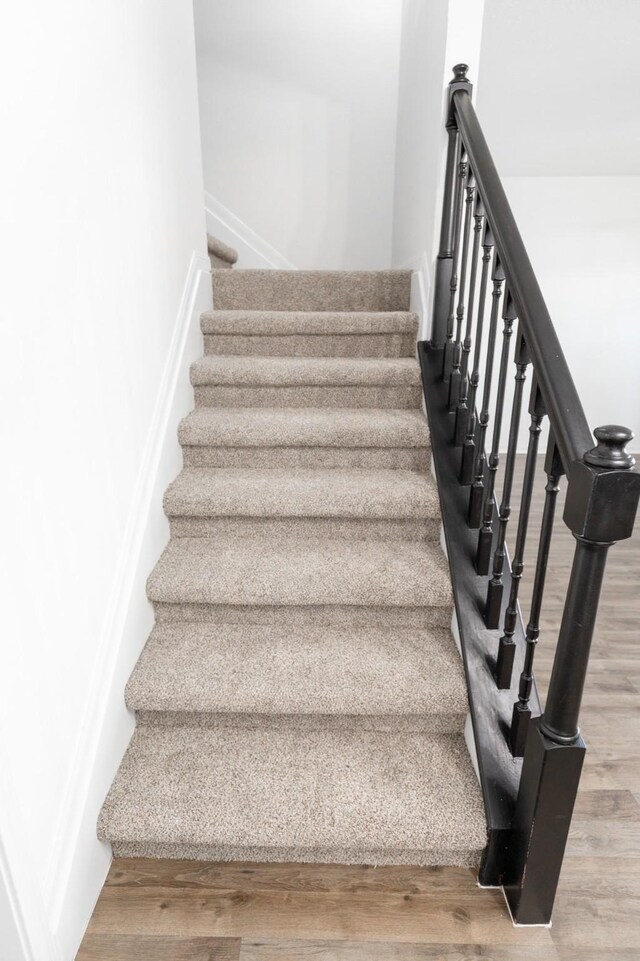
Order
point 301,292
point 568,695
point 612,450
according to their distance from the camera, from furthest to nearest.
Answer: point 301,292, point 568,695, point 612,450

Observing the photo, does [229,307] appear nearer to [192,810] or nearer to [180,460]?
[180,460]

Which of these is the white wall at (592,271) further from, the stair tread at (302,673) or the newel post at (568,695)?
the newel post at (568,695)

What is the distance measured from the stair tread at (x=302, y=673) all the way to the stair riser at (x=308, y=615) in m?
Answer: 0.03

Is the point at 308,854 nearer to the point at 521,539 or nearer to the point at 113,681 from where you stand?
the point at 113,681

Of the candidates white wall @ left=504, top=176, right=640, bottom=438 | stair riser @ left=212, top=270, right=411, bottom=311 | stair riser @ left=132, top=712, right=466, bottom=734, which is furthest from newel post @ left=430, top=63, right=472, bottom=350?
white wall @ left=504, top=176, right=640, bottom=438

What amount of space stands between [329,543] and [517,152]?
360 centimetres

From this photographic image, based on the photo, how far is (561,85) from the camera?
3.29 meters

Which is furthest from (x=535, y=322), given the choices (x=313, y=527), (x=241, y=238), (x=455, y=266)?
(x=241, y=238)

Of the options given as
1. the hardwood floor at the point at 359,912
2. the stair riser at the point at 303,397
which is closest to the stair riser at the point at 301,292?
the stair riser at the point at 303,397

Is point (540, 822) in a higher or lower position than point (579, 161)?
lower

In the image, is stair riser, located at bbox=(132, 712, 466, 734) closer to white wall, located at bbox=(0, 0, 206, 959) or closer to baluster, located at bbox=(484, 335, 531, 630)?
white wall, located at bbox=(0, 0, 206, 959)

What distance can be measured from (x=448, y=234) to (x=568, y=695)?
1.56 metres

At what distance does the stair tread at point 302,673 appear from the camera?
1.54 m

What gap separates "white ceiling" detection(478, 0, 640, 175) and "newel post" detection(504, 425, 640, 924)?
2632 mm
